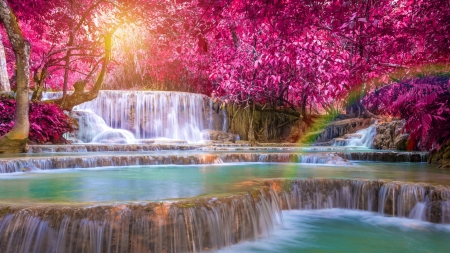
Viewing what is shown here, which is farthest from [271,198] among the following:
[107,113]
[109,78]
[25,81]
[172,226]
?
[109,78]

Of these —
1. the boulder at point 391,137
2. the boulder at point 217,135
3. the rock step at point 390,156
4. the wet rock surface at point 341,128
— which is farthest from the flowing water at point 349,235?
the wet rock surface at point 341,128

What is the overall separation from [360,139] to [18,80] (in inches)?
524

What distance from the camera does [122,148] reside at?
1092 cm

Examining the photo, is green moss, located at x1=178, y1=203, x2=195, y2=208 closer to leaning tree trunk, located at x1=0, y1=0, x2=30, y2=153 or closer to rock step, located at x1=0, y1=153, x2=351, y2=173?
rock step, located at x1=0, y1=153, x2=351, y2=173

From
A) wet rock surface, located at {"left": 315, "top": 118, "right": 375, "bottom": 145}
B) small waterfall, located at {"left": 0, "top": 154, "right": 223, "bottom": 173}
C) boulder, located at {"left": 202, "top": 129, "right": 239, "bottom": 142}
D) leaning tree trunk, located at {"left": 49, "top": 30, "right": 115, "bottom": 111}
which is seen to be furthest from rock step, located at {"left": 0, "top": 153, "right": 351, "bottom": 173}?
wet rock surface, located at {"left": 315, "top": 118, "right": 375, "bottom": 145}

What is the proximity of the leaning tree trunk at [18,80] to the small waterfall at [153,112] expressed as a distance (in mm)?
8181

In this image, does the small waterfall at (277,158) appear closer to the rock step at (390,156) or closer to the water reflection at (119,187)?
the rock step at (390,156)

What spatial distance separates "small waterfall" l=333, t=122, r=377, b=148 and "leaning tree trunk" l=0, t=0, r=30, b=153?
12486mm

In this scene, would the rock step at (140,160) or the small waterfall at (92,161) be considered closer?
the small waterfall at (92,161)

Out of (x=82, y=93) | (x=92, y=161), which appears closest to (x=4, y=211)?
(x=92, y=161)

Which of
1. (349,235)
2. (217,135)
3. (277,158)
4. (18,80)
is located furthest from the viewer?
(217,135)

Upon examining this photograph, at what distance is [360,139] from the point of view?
16.6 metres

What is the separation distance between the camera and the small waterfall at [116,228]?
323 centimetres

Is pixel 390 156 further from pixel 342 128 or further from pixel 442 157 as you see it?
pixel 342 128
